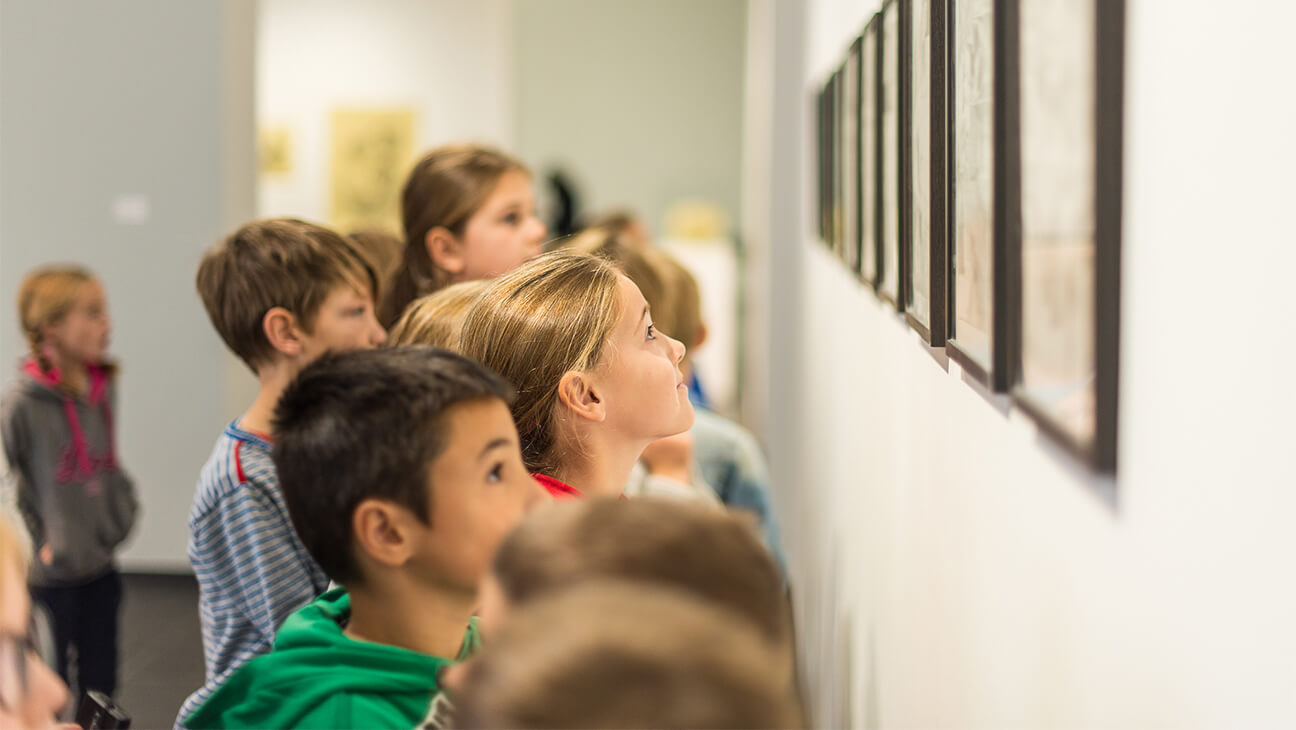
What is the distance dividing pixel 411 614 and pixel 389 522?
4.2 inches

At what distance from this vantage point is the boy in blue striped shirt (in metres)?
2.11

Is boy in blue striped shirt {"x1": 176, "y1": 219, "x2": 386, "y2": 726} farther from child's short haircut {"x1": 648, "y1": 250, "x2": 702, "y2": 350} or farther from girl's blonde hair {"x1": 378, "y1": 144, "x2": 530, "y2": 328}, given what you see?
child's short haircut {"x1": 648, "y1": 250, "x2": 702, "y2": 350}

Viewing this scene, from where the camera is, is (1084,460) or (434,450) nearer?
(1084,460)

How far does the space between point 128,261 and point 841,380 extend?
3.44 meters

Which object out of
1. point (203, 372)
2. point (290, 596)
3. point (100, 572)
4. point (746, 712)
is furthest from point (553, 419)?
point (203, 372)

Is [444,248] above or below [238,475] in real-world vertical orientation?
above

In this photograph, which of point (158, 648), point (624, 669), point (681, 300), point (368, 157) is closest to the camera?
point (624, 669)

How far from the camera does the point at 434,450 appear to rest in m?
1.29

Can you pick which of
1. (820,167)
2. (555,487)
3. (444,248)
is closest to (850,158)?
(444,248)

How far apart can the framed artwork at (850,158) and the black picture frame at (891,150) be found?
0.52m

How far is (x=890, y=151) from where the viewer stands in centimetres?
256

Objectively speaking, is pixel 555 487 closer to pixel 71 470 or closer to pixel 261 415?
pixel 261 415

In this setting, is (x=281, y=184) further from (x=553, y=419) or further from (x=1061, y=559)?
(x=1061, y=559)

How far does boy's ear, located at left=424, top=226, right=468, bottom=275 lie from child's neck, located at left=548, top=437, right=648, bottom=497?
1.24 metres
